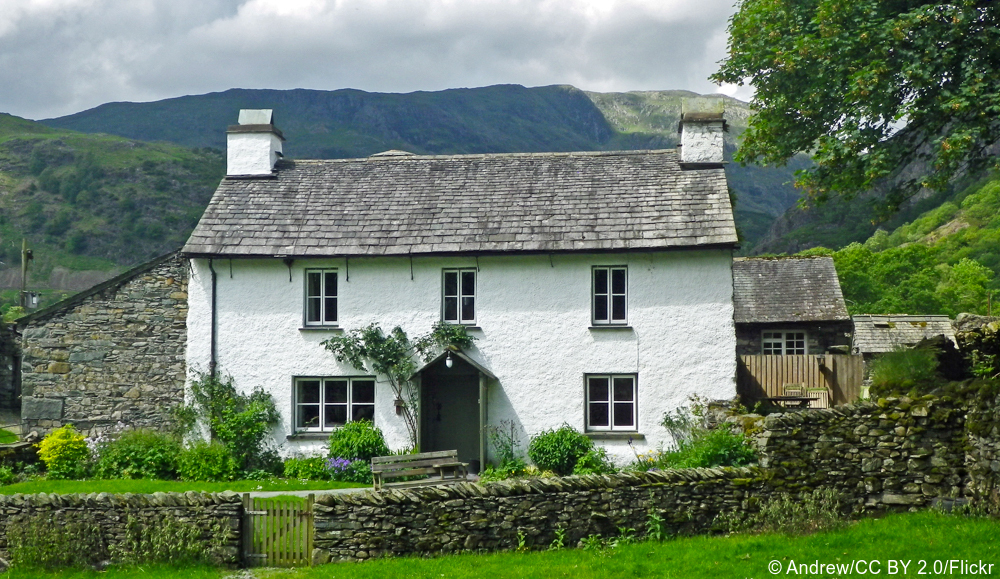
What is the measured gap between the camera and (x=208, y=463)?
1841 centimetres

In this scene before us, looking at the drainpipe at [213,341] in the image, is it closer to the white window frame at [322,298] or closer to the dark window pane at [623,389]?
the white window frame at [322,298]

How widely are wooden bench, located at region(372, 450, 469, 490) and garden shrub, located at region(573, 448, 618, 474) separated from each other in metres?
2.61

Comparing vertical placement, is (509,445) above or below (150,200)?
below

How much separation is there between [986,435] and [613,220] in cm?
983

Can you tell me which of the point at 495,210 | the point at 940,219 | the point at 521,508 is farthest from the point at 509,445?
the point at 940,219

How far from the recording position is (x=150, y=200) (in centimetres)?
11425

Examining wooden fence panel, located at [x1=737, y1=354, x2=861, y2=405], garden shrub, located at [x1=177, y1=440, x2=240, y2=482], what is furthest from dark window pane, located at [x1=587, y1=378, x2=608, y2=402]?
garden shrub, located at [x1=177, y1=440, x2=240, y2=482]

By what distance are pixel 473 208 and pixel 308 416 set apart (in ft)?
20.4

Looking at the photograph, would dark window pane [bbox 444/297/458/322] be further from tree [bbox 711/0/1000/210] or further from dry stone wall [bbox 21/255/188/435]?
tree [bbox 711/0/1000/210]

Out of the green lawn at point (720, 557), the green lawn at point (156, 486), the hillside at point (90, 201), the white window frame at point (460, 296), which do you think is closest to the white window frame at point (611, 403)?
the white window frame at point (460, 296)

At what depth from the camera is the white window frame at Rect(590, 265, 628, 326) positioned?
1912 centimetres

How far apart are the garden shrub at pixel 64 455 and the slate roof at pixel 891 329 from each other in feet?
74.7

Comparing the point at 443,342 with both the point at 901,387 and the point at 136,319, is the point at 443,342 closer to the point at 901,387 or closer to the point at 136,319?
the point at 136,319

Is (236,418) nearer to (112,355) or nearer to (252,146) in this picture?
(112,355)
